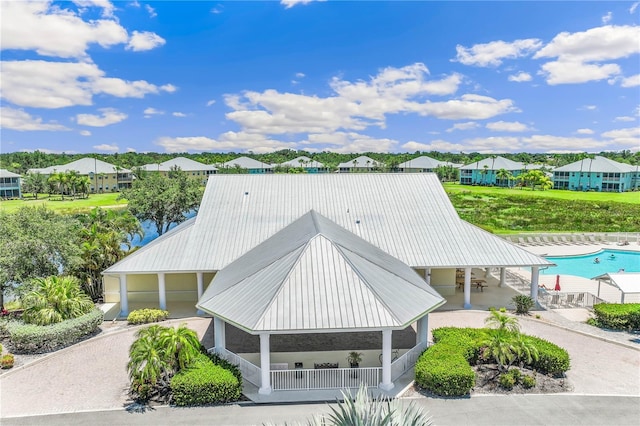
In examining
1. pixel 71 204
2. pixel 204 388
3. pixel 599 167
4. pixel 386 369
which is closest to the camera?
pixel 204 388

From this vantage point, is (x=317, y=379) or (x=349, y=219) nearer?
(x=317, y=379)

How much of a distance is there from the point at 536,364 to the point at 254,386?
1127 cm

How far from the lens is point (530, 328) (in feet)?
69.4

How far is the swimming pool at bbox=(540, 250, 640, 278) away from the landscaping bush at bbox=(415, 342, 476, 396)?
79.4 feet

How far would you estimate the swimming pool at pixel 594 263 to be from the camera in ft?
120

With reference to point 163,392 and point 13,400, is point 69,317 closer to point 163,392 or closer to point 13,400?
point 13,400

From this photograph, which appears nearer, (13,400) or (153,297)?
(13,400)

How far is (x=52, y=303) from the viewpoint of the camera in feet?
65.7

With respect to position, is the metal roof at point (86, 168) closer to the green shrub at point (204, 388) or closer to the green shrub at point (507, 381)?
the green shrub at point (204, 388)

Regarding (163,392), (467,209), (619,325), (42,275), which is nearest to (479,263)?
(619,325)

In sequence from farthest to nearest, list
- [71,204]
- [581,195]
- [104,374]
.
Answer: [581,195] < [71,204] < [104,374]

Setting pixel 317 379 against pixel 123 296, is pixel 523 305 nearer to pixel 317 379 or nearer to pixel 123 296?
pixel 317 379

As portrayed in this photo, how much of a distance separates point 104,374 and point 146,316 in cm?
556

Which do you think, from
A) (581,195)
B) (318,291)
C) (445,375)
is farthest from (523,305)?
(581,195)
